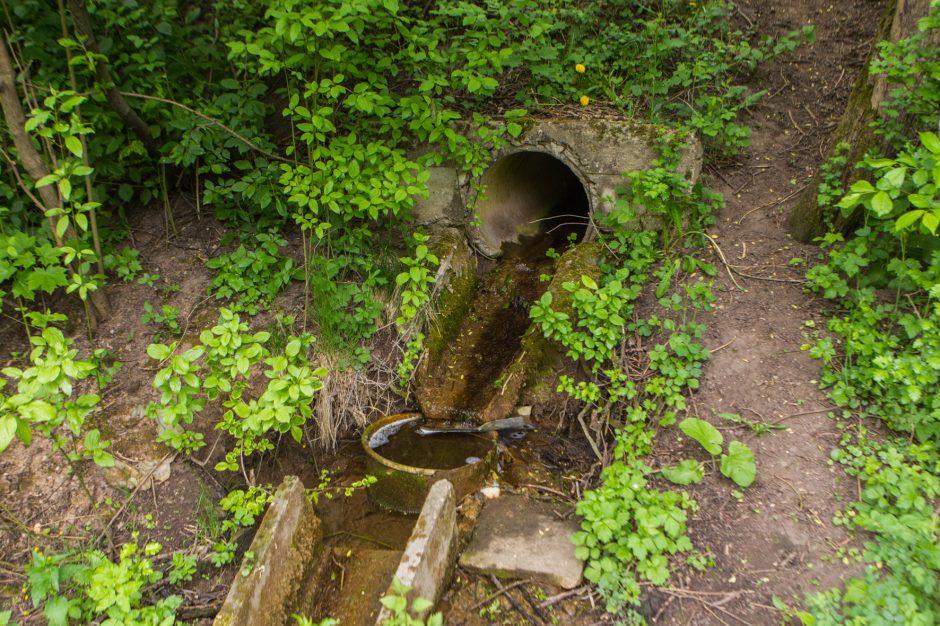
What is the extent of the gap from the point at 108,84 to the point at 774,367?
208 inches

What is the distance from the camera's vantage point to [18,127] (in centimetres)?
368

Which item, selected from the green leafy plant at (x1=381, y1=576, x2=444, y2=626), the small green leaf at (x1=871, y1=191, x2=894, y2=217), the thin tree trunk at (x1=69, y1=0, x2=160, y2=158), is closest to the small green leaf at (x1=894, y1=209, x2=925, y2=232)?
the small green leaf at (x1=871, y1=191, x2=894, y2=217)

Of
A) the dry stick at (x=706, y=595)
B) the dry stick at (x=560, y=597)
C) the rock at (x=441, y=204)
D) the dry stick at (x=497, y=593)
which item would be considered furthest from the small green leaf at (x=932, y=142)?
the rock at (x=441, y=204)

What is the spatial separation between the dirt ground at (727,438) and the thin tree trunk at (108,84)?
0.79 m

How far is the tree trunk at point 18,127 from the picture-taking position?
3.59 m

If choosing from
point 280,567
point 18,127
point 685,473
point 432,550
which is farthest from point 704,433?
point 18,127

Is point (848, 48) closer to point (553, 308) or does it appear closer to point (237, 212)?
point (553, 308)

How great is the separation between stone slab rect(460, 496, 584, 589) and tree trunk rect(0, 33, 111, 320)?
12.4 ft

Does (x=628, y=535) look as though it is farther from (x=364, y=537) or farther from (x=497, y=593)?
(x=364, y=537)

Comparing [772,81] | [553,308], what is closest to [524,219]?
[553,308]

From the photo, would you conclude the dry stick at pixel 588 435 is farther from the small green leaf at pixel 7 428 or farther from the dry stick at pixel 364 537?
the small green leaf at pixel 7 428

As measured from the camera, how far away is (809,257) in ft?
14.0

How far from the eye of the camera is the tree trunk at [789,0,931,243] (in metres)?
3.80

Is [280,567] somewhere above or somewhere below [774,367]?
below
